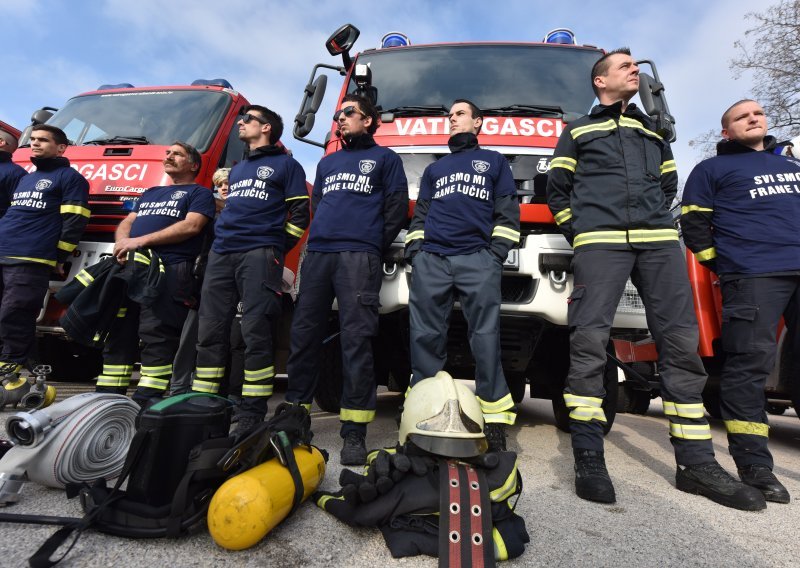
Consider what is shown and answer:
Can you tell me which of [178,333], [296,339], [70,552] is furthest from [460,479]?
[178,333]

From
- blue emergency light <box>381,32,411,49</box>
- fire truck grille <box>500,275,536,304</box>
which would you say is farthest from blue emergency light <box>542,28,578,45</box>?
fire truck grille <box>500,275,536,304</box>

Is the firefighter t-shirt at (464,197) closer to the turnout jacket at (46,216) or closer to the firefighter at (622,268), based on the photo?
the firefighter at (622,268)

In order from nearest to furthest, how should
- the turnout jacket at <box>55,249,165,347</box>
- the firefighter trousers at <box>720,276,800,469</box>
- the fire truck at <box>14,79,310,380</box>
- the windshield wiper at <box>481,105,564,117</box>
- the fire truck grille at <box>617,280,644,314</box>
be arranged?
the firefighter trousers at <box>720,276,800,469</box>, the fire truck grille at <box>617,280,644,314</box>, the turnout jacket at <box>55,249,165,347</box>, the windshield wiper at <box>481,105,564,117</box>, the fire truck at <box>14,79,310,380</box>

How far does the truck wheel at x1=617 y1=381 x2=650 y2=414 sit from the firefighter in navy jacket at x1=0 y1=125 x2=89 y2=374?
588cm

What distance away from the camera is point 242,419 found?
2.41 m

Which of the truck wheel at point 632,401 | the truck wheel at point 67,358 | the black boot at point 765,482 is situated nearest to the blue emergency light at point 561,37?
the black boot at point 765,482

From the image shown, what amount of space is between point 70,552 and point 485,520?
1.09m

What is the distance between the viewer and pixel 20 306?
121 inches

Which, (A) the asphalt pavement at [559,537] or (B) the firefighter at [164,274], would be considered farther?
(B) the firefighter at [164,274]

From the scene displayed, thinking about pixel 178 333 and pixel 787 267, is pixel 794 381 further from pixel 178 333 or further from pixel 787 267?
pixel 178 333

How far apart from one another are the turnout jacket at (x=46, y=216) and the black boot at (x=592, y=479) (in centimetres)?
345

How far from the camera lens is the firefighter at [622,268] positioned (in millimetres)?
2016

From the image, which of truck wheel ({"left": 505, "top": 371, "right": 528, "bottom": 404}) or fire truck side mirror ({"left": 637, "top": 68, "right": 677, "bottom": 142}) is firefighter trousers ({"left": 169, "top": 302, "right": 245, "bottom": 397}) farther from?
fire truck side mirror ({"left": 637, "top": 68, "right": 677, "bottom": 142})

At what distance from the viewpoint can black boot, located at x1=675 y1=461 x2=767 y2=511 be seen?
1806 mm
